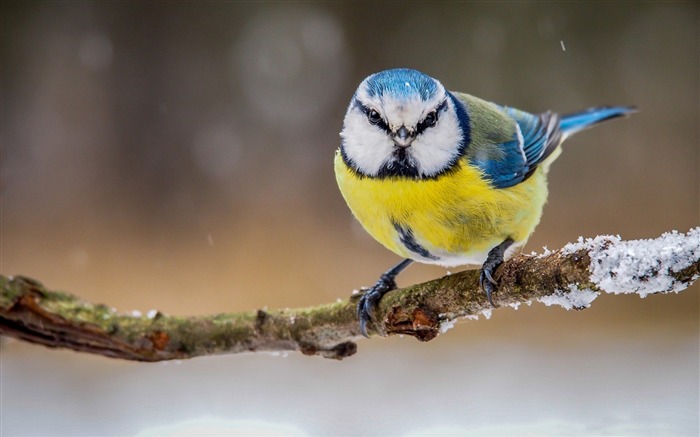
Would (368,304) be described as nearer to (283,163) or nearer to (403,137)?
(403,137)

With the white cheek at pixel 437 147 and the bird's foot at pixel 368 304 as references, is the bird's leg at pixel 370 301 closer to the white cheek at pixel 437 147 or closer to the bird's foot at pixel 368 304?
the bird's foot at pixel 368 304

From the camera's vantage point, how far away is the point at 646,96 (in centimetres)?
457

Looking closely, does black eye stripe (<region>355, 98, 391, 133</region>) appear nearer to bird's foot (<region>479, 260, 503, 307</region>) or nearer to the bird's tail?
bird's foot (<region>479, 260, 503, 307</region>)

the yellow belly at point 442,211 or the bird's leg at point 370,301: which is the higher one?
the yellow belly at point 442,211

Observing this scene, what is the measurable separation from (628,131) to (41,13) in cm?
381

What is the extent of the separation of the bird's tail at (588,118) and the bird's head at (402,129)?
2.54 ft

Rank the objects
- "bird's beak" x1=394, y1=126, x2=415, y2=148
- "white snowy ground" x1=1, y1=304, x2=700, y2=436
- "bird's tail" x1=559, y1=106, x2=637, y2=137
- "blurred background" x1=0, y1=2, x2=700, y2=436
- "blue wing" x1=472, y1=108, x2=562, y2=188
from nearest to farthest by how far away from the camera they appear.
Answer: "bird's beak" x1=394, y1=126, x2=415, y2=148, "blue wing" x1=472, y1=108, x2=562, y2=188, "bird's tail" x1=559, y1=106, x2=637, y2=137, "white snowy ground" x1=1, y1=304, x2=700, y2=436, "blurred background" x1=0, y1=2, x2=700, y2=436

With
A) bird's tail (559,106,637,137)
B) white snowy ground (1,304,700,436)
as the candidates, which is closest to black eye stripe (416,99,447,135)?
bird's tail (559,106,637,137)

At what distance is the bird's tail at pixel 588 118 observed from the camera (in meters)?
2.42

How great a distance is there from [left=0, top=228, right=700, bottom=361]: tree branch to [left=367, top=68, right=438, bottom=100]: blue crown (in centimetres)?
44

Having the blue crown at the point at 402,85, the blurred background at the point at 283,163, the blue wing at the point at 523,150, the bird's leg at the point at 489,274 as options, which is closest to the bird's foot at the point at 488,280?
the bird's leg at the point at 489,274

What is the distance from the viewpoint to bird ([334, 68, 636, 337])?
5.65ft

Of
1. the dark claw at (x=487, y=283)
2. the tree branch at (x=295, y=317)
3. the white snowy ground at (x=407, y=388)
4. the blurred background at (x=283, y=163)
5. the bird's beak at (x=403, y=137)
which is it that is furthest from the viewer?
the blurred background at (x=283, y=163)

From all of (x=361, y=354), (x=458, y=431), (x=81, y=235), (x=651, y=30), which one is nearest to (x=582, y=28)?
(x=651, y=30)
